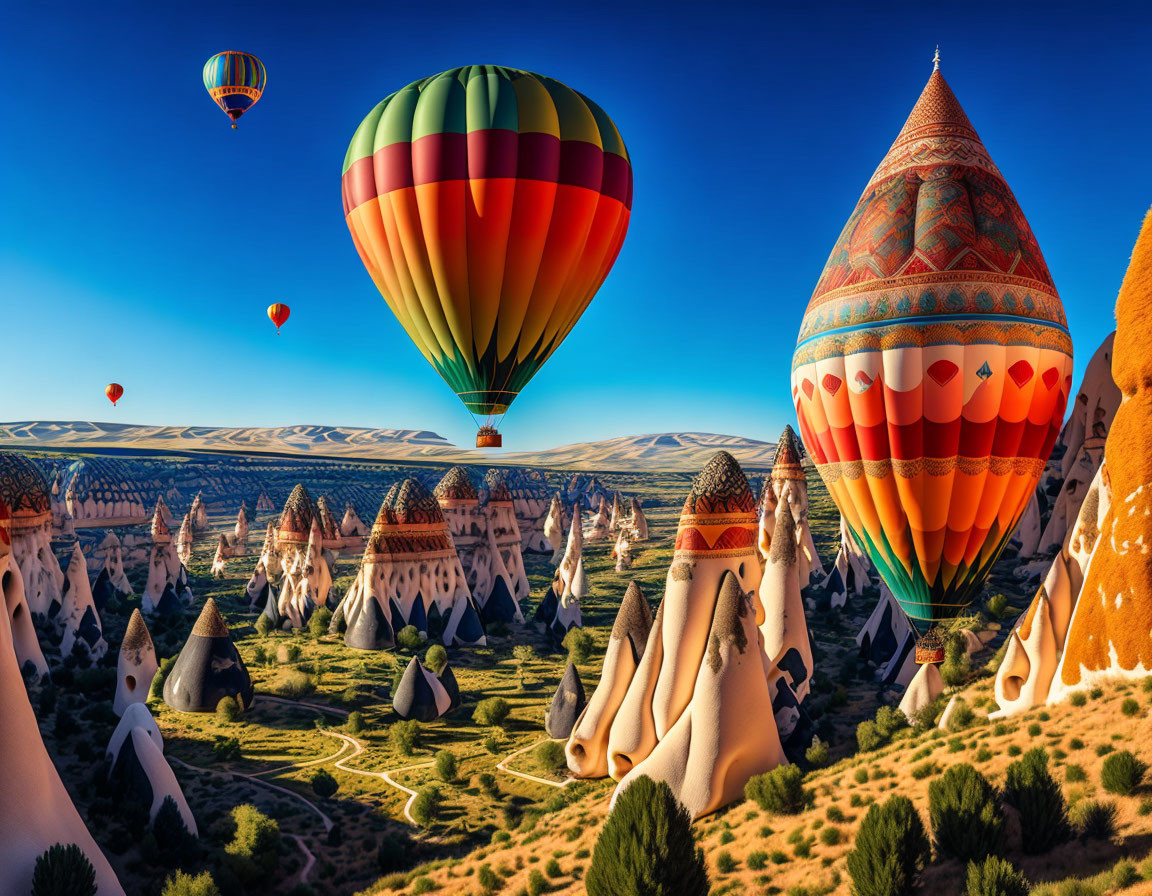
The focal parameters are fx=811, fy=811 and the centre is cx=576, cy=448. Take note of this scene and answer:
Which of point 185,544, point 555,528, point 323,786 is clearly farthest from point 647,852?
point 185,544

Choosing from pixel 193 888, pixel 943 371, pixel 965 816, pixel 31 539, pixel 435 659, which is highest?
pixel 943 371

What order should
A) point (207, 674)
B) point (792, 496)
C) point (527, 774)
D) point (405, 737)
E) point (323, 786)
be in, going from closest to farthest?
point (323, 786), point (527, 774), point (405, 737), point (207, 674), point (792, 496)

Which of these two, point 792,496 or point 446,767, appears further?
point 792,496

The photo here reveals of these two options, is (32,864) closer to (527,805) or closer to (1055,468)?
(527,805)

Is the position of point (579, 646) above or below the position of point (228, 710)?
above

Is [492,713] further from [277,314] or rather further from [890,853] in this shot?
[277,314]

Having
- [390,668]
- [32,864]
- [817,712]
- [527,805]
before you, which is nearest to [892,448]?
[817,712]

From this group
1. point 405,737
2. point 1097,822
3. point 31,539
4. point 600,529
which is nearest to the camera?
point 1097,822
